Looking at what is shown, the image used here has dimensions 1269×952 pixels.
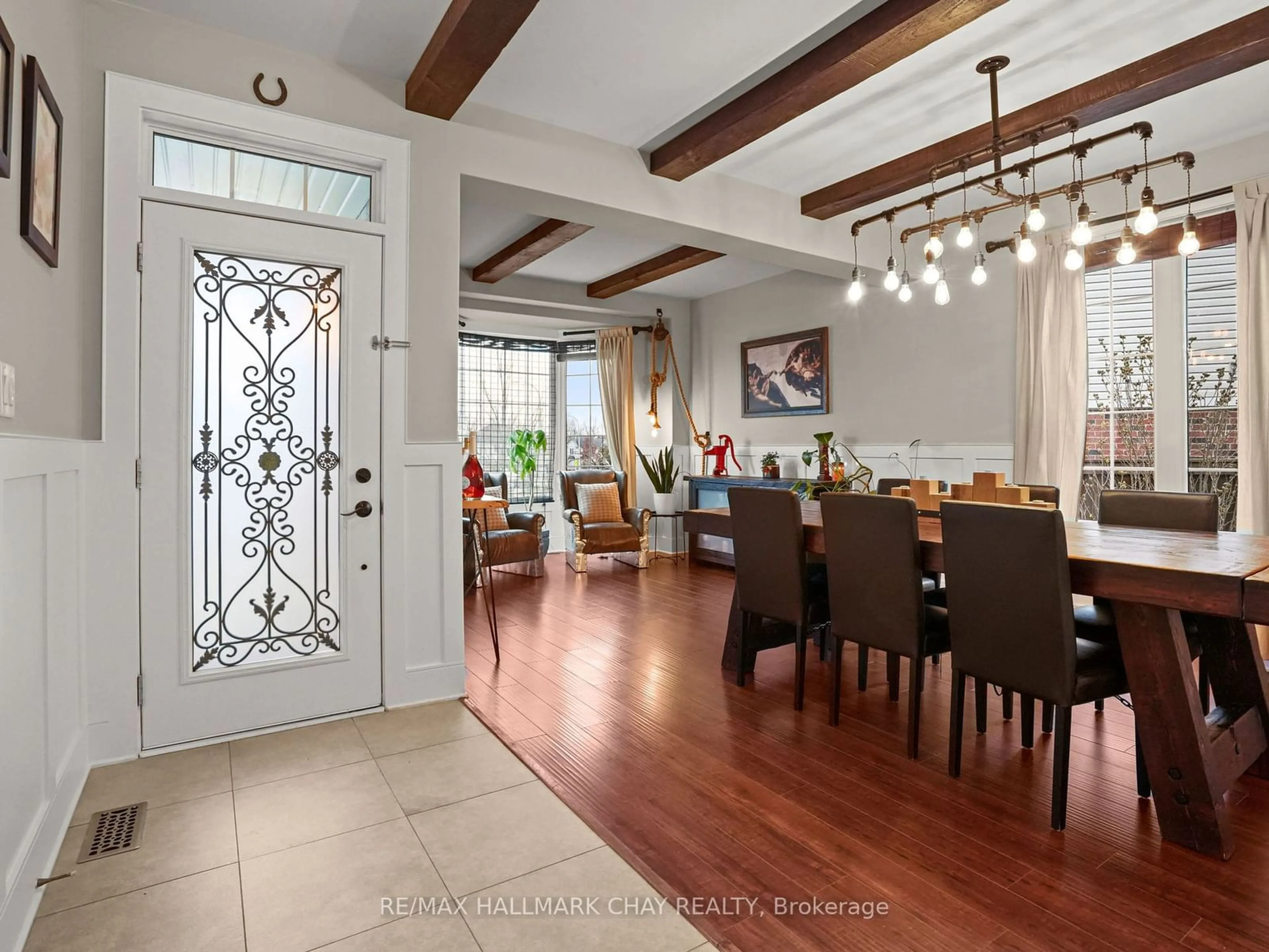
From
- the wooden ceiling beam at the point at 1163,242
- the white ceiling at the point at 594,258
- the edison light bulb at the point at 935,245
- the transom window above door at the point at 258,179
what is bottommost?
the edison light bulb at the point at 935,245

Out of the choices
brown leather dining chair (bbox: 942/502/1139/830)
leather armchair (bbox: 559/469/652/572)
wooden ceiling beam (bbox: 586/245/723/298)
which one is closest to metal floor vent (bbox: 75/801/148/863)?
brown leather dining chair (bbox: 942/502/1139/830)

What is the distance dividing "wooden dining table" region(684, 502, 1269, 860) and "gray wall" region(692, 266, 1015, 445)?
2474 millimetres

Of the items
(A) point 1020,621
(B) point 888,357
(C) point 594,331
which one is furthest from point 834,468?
(A) point 1020,621

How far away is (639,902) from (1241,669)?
203cm

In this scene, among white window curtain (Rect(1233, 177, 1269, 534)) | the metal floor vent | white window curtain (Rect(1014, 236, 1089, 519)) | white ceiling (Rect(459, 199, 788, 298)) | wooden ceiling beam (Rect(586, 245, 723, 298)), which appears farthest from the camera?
wooden ceiling beam (Rect(586, 245, 723, 298))

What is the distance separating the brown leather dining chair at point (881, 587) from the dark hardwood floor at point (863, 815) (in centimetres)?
28

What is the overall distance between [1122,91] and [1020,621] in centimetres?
237

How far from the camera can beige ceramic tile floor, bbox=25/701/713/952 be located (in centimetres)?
155

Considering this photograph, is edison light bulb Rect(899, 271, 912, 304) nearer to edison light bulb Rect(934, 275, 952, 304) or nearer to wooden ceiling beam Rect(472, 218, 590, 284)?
edison light bulb Rect(934, 275, 952, 304)

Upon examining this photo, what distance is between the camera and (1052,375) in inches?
167

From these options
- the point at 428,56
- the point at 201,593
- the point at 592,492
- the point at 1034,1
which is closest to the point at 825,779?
the point at 201,593

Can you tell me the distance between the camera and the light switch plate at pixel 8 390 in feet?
4.73

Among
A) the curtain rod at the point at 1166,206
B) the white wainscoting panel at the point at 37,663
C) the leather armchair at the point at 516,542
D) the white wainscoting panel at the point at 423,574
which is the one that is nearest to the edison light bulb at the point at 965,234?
the curtain rod at the point at 1166,206

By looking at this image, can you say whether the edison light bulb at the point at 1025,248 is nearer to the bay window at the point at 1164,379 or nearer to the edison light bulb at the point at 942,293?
the edison light bulb at the point at 942,293
